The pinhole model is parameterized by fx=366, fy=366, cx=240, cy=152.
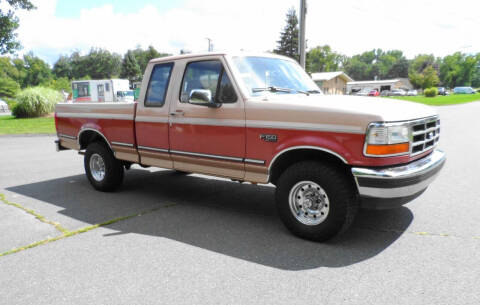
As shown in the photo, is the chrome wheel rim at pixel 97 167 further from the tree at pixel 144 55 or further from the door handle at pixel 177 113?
the tree at pixel 144 55

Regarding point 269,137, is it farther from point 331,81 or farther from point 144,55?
point 144,55

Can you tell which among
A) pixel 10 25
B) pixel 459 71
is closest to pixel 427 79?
pixel 459 71

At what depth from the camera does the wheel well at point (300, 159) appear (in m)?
4.01

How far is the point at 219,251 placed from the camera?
395cm

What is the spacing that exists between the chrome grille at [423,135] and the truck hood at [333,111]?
9 cm

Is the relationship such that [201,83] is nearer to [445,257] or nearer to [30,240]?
[30,240]

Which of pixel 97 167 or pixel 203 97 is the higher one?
pixel 203 97

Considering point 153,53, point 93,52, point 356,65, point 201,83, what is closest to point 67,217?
point 201,83

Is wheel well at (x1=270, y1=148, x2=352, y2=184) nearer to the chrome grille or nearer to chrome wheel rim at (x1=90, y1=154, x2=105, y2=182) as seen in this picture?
the chrome grille

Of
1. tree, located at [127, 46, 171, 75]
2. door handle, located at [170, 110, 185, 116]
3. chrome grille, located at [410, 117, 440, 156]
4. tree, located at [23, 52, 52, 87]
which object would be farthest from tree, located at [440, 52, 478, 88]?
door handle, located at [170, 110, 185, 116]

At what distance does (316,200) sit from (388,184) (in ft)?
2.69

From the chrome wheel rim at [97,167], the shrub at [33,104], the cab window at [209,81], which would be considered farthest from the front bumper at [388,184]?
the shrub at [33,104]

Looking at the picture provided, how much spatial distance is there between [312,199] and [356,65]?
163527 mm

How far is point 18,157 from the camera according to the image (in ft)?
32.9
